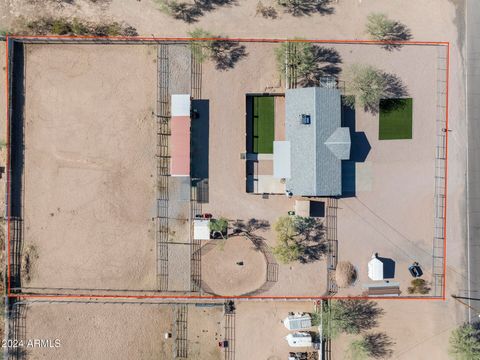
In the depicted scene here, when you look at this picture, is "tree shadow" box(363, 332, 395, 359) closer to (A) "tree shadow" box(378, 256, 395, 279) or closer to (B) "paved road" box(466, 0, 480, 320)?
(A) "tree shadow" box(378, 256, 395, 279)

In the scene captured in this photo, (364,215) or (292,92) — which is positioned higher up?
(292,92)

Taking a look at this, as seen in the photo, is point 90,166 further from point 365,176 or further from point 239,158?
point 365,176

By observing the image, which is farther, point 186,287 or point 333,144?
point 186,287

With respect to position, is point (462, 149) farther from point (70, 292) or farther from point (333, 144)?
point (70, 292)

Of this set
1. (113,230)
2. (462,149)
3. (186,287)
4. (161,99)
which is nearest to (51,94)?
(161,99)

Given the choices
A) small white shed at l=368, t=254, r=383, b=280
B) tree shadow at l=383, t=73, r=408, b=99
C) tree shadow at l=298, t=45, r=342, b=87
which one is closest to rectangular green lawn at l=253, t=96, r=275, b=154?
tree shadow at l=298, t=45, r=342, b=87

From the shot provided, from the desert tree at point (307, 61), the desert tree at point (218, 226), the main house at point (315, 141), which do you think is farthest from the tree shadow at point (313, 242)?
the desert tree at point (307, 61)

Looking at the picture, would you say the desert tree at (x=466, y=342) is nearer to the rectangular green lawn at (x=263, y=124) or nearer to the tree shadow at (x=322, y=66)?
the rectangular green lawn at (x=263, y=124)
